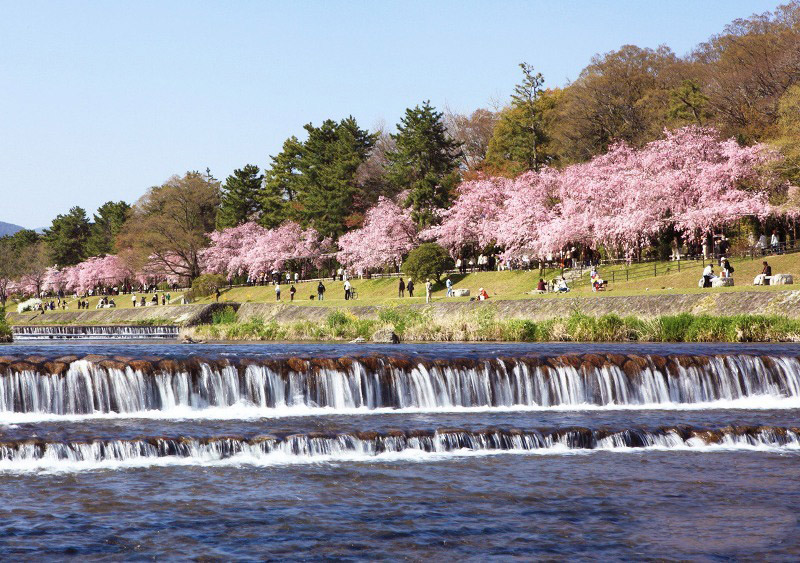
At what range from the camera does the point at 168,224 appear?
354ft

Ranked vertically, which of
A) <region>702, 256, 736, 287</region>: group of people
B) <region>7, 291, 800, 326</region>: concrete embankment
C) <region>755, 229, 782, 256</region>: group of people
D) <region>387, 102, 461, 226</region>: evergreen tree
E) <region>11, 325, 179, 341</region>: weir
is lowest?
<region>11, 325, 179, 341</region>: weir

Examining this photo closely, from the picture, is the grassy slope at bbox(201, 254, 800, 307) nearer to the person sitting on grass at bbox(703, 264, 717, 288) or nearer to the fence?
the fence

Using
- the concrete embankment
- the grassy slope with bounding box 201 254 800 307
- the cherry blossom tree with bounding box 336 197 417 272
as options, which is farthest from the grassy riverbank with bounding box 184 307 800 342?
the cherry blossom tree with bounding box 336 197 417 272

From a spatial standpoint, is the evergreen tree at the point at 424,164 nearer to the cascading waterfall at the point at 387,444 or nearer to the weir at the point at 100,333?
the weir at the point at 100,333

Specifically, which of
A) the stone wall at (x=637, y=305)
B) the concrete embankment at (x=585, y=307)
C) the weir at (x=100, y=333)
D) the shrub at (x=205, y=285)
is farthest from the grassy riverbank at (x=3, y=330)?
the shrub at (x=205, y=285)

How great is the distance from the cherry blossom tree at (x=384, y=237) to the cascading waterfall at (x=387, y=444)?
65.6m

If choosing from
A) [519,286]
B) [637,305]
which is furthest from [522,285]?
[637,305]

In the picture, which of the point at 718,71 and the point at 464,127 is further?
the point at 464,127

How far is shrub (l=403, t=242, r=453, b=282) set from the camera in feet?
242

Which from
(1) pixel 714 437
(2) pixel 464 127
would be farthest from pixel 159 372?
(2) pixel 464 127

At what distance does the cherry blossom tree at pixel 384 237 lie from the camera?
8412 centimetres

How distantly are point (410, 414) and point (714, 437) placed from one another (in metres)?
6.80

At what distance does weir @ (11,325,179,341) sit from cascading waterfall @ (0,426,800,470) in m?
44.5

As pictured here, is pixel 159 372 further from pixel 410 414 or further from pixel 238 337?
pixel 238 337
